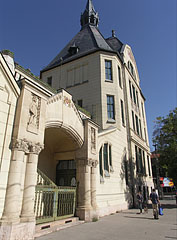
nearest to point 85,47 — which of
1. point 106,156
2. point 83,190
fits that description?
point 106,156

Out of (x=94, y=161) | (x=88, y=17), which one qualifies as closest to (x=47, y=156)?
(x=94, y=161)

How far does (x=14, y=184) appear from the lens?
6.43 meters

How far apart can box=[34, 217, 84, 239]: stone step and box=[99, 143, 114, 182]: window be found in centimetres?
408

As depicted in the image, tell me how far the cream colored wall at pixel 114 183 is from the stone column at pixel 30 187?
644 centimetres

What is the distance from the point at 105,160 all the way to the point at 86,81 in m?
9.08

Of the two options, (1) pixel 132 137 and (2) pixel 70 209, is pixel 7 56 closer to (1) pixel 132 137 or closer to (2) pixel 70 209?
(2) pixel 70 209

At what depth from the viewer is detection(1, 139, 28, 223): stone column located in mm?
6090

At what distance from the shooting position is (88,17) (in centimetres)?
3225

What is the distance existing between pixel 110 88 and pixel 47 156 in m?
9.92

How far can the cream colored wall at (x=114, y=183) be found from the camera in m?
12.8

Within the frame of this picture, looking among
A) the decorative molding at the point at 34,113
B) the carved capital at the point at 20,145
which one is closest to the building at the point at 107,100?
the decorative molding at the point at 34,113

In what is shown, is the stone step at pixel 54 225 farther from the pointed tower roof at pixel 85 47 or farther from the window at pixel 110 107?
the pointed tower roof at pixel 85 47

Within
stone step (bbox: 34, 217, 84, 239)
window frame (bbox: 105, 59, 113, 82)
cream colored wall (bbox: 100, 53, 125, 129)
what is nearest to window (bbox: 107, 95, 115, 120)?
cream colored wall (bbox: 100, 53, 125, 129)

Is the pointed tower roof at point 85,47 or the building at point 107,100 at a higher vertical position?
the pointed tower roof at point 85,47
